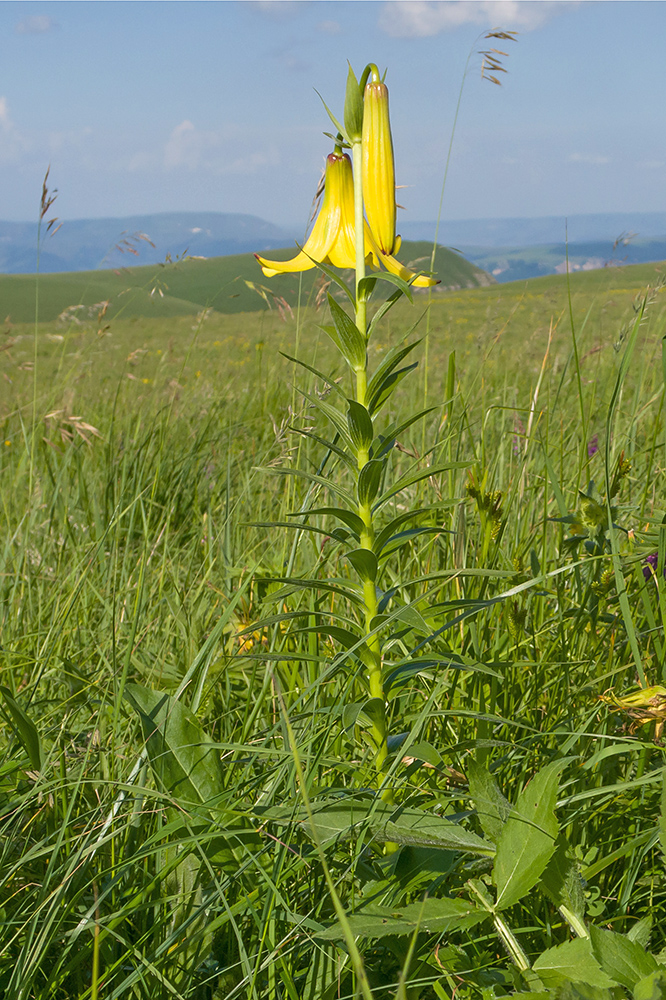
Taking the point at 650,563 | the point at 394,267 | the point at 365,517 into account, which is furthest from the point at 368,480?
the point at 650,563

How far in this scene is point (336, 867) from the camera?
3.20 ft

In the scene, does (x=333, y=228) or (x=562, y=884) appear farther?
(x=333, y=228)

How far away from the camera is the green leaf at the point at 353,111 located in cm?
88

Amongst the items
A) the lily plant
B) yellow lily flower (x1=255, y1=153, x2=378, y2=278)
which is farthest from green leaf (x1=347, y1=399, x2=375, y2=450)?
yellow lily flower (x1=255, y1=153, x2=378, y2=278)

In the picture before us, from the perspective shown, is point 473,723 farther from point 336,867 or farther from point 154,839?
point 154,839

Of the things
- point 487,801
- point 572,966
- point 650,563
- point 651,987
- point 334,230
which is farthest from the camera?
point 650,563

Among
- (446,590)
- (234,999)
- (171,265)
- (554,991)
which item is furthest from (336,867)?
(171,265)

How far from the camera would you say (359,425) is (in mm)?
920

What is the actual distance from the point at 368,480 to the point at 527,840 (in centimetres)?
46

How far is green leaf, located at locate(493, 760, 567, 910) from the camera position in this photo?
2.67ft

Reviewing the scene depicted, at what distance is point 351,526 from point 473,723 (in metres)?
0.51

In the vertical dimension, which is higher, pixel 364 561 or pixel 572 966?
pixel 364 561

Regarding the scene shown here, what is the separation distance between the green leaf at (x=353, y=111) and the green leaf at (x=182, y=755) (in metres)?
0.80

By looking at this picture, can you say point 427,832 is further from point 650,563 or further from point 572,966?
point 650,563
